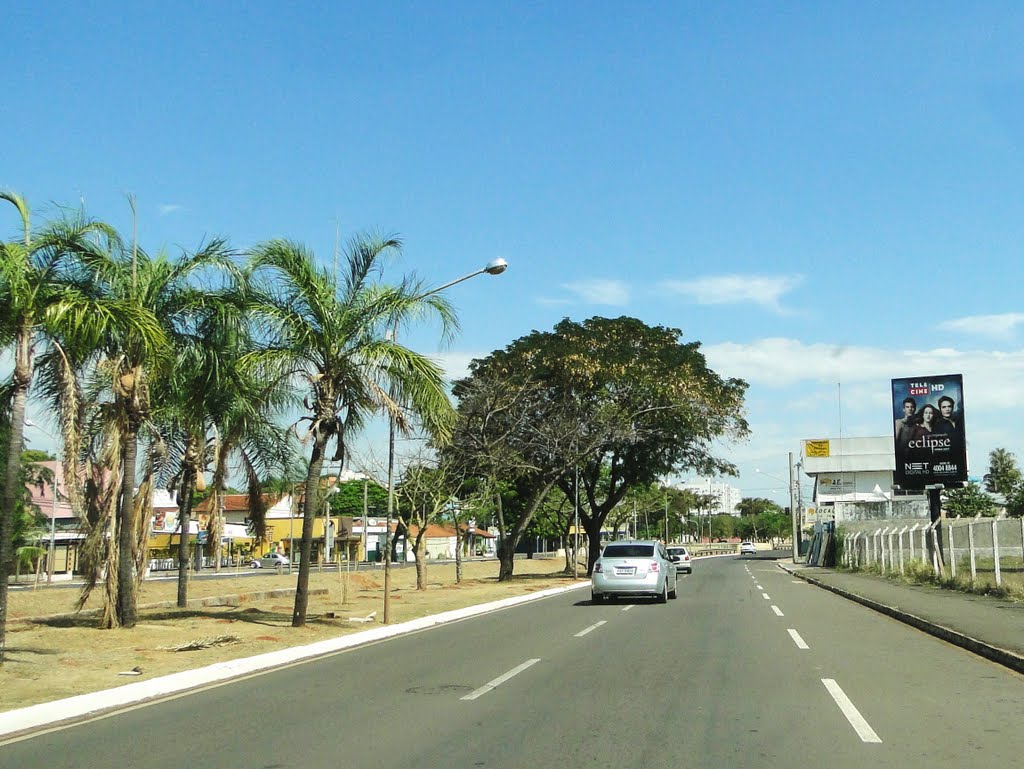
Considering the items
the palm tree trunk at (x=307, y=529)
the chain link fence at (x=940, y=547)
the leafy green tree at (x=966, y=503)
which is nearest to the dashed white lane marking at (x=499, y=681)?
the palm tree trunk at (x=307, y=529)

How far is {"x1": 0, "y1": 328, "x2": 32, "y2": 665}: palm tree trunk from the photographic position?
1309cm

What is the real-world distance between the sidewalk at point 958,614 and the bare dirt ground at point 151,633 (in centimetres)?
1047

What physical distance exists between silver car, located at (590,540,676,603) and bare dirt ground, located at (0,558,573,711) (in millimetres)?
3946

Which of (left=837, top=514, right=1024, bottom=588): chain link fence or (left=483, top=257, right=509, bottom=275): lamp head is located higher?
(left=483, top=257, right=509, bottom=275): lamp head

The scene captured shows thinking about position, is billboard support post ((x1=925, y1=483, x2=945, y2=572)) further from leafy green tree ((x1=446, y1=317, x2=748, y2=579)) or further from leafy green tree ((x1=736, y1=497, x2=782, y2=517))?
leafy green tree ((x1=736, y1=497, x2=782, y2=517))

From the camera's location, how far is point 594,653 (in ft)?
49.0

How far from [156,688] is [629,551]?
17010 millimetres

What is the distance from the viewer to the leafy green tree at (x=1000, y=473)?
9331 cm

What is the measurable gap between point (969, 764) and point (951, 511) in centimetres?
8801

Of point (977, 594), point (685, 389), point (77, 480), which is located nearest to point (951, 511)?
point (685, 389)

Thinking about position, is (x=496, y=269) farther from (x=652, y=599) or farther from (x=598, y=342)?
(x=598, y=342)

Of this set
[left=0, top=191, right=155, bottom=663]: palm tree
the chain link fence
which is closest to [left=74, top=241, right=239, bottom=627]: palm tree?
[left=0, top=191, right=155, bottom=663]: palm tree

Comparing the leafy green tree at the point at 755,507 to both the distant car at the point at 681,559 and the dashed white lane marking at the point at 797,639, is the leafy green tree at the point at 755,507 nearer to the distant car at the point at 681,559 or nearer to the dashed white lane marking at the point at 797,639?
the distant car at the point at 681,559

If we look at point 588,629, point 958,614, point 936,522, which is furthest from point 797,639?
point 936,522
